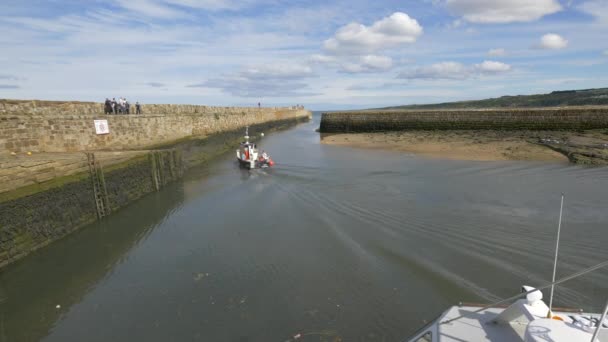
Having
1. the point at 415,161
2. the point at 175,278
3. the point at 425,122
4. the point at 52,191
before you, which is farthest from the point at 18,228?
the point at 425,122

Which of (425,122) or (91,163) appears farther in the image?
(425,122)

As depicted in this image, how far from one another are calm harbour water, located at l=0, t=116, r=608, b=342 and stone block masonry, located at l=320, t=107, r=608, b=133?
19.7 metres

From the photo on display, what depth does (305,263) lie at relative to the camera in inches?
354

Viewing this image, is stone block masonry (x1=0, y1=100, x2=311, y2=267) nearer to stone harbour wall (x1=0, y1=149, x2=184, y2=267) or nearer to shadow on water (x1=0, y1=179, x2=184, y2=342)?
stone harbour wall (x1=0, y1=149, x2=184, y2=267)

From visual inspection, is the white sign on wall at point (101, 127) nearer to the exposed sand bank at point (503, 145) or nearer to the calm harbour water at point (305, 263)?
the calm harbour water at point (305, 263)

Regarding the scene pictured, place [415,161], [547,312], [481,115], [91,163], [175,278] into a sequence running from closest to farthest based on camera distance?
1. [547,312]
2. [175,278]
3. [91,163]
4. [415,161]
5. [481,115]

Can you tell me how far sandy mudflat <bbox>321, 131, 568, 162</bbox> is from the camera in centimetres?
2217

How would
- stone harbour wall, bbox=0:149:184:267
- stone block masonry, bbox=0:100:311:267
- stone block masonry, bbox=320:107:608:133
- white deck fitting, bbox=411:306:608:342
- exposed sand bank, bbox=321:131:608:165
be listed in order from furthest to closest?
stone block masonry, bbox=320:107:608:133, exposed sand bank, bbox=321:131:608:165, stone block masonry, bbox=0:100:311:267, stone harbour wall, bbox=0:149:184:267, white deck fitting, bbox=411:306:608:342

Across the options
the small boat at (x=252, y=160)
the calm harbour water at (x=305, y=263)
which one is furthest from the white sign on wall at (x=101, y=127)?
the small boat at (x=252, y=160)

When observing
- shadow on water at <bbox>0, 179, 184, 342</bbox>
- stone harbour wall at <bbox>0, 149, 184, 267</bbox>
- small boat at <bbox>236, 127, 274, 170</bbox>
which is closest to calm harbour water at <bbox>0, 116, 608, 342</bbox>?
shadow on water at <bbox>0, 179, 184, 342</bbox>

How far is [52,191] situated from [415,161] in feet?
65.4

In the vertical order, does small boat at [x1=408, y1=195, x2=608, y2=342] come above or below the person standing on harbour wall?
below

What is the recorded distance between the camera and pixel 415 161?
22625mm

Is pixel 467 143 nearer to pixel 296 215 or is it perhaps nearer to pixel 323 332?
pixel 296 215
